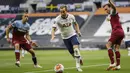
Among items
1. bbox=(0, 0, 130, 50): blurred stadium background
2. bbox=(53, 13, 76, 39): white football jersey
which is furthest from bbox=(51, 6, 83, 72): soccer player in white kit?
bbox=(0, 0, 130, 50): blurred stadium background

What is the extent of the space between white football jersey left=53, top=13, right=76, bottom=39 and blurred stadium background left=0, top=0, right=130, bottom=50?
110 feet

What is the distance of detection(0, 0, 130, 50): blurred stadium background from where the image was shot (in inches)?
2271

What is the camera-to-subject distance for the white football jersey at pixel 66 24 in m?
18.6

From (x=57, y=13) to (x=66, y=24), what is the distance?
47.9 meters

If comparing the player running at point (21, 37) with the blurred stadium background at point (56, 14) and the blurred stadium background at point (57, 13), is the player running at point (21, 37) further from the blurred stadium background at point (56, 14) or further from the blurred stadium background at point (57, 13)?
the blurred stadium background at point (57, 13)

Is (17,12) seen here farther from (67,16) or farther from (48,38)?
(67,16)

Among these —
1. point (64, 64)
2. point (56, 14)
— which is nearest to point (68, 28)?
point (64, 64)

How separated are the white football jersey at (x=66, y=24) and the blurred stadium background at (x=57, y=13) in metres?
33.4

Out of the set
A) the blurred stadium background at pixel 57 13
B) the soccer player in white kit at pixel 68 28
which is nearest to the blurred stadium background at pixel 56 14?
the blurred stadium background at pixel 57 13

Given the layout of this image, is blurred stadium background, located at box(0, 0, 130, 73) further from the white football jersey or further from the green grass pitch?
the white football jersey

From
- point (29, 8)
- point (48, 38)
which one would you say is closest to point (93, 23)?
point (48, 38)

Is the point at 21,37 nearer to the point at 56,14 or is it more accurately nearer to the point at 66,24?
the point at 66,24

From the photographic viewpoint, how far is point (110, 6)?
59.3 feet

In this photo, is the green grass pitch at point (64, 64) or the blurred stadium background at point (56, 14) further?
the blurred stadium background at point (56, 14)
